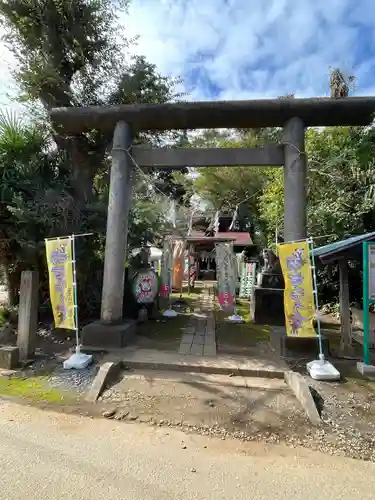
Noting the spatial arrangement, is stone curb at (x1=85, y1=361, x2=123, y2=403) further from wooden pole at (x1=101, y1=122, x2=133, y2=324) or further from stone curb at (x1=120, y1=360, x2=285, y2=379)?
wooden pole at (x1=101, y1=122, x2=133, y2=324)

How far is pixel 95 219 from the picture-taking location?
8.20 meters

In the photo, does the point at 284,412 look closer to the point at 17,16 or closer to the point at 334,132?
the point at 17,16

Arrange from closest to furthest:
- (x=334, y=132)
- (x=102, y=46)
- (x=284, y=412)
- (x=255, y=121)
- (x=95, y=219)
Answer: (x=284, y=412), (x=255, y=121), (x=95, y=219), (x=102, y=46), (x=334, y=132)

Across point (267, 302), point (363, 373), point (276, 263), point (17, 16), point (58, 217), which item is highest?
point (17, 16)

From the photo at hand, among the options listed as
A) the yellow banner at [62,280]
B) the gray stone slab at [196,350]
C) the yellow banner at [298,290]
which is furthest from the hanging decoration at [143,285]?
the yellow banner at [298,290]

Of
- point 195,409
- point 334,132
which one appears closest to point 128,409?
point 195,409

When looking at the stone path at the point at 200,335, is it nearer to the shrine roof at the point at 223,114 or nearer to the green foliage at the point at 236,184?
the shrine roof at the point at 223,114

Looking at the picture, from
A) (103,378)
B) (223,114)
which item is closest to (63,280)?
(103,378)

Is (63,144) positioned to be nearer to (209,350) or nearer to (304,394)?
(209,350)

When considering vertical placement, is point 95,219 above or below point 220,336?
above

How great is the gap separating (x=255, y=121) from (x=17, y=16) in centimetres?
728

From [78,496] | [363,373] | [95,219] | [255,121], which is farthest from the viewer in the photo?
[95,219]

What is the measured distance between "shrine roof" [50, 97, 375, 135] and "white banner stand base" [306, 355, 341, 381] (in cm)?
476

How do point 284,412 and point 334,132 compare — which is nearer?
point 284,412
